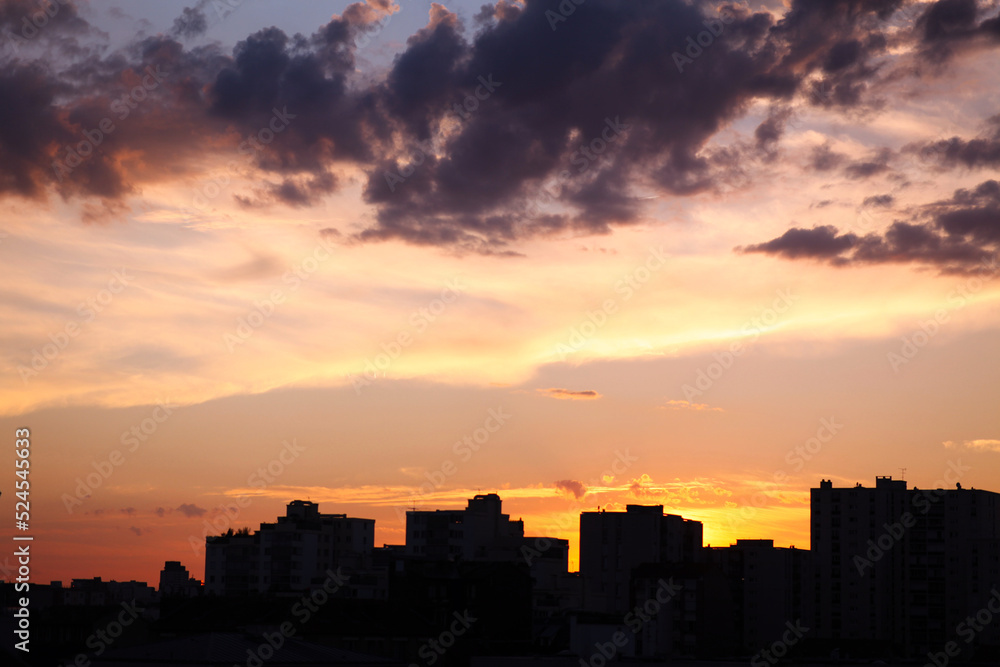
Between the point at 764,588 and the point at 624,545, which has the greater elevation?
the point at 624,545

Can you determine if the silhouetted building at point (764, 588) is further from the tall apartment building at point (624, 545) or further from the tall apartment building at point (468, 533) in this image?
the tall apartment building at point (468, 533)

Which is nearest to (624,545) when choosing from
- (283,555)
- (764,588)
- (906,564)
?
(764,588)

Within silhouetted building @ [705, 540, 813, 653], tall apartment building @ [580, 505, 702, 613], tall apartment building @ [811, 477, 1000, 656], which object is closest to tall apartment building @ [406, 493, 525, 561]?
tall apartment building @ [580, 505, 702, 613]

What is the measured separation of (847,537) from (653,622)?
6552 centimetres

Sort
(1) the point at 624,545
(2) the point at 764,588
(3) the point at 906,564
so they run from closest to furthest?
(2) the point at 764,588 < (1) the point at 624,545 < (3) the point at 906,564

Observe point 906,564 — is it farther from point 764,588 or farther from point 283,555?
point 283,555

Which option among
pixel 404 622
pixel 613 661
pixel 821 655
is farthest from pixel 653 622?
pixel 613 661

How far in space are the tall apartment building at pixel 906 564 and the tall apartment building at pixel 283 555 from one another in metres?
73.5

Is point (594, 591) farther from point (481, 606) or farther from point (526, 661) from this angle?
point (526, 661)

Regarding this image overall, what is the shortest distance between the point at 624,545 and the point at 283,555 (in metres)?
50.7

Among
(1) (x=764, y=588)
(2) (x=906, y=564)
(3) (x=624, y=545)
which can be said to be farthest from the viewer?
(2) (x=906, y=564)

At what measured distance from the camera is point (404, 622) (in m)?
101

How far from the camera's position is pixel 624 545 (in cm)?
17425

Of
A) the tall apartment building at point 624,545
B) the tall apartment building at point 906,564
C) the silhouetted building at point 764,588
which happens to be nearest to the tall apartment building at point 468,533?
the tall apartment building at point 624,545
